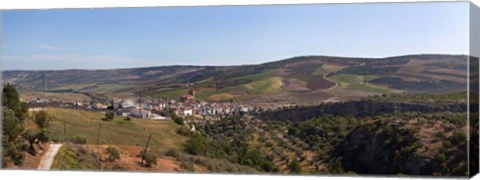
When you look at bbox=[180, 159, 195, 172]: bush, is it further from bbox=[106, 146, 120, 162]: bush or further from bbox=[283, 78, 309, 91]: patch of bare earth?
bbox=[283, 78, 309, 91]: patch of bare earth

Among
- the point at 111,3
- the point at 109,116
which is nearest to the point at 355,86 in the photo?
the point at 111,3

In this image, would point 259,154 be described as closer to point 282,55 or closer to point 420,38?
point 282,55

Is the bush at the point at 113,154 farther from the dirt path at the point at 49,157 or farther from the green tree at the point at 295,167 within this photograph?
the green tree at the point at 295,167

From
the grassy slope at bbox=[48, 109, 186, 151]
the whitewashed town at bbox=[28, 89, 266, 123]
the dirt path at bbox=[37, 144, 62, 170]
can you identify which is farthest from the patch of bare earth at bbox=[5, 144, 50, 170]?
the whitewashed town at bbox=[28, 89, 266, 123]

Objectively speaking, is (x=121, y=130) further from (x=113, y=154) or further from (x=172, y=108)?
(x=172, y=108)

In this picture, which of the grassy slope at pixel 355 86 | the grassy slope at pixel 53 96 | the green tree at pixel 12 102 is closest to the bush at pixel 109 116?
the grassy slope at pixel 53 96

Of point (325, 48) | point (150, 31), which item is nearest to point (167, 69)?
point (150, 31)

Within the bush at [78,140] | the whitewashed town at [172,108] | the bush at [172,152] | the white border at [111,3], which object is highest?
the white border at [111,3]
